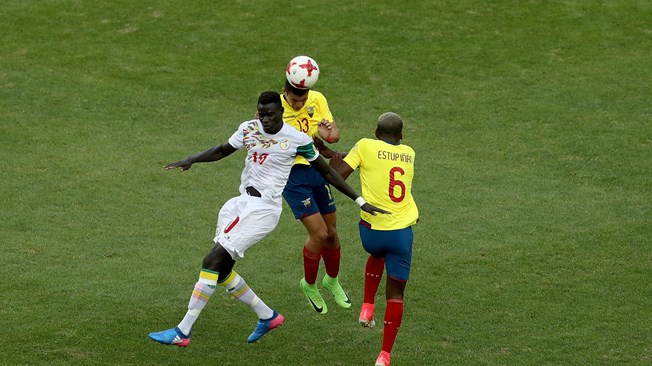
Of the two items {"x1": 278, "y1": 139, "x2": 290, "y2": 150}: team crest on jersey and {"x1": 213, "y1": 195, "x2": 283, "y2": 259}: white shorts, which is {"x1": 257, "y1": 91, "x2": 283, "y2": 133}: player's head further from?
{"x1": 213, "y1": 195, "x2": 283, "y2": 259}: white shorts

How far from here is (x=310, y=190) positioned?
39.3ft

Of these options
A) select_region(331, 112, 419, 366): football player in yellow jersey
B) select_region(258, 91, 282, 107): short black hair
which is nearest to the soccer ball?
select_region(258, 91, 282, 107): short black hair

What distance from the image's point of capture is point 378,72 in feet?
72.6

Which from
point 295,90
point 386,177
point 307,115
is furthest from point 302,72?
point 386,177

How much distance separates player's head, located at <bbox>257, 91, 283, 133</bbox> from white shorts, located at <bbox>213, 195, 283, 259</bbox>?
807 mm

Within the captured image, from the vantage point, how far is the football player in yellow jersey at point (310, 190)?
38.8ft

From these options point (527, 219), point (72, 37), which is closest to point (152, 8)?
point (72, 37)

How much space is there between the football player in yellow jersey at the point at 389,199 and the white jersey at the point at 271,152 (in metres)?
0.48

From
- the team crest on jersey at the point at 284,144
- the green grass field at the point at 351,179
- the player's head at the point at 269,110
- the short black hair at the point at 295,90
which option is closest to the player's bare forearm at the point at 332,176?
the team crest on jersey at the point at 284,144

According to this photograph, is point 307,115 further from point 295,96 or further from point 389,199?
point 389,199

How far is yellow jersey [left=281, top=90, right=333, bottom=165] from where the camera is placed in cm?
1184

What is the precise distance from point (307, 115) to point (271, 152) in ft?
3.81

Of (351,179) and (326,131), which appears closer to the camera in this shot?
(326,131)

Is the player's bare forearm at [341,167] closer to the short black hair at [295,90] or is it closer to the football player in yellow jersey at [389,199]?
the football player in yellow jersey at [389,199]
